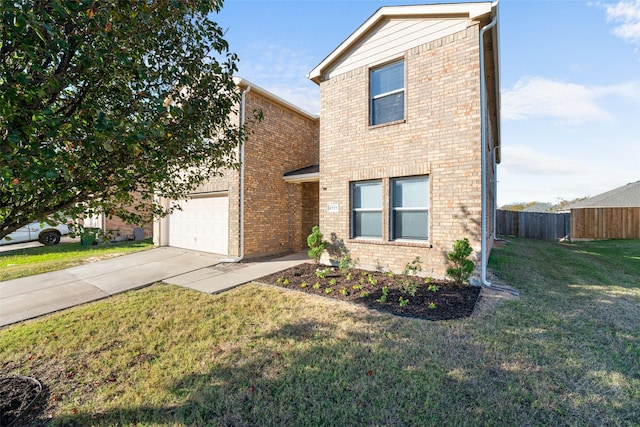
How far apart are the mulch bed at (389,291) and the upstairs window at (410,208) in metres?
1.12

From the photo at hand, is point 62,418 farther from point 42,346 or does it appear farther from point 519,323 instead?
point 519,323

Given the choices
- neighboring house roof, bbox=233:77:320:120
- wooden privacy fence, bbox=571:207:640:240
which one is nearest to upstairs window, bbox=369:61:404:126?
neighboring house roof, bbox=233:77:320:120

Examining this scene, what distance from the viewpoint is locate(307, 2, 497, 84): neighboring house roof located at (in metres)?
5.69

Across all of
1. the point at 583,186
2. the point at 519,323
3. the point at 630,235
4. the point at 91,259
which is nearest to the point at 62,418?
the point at 519,323

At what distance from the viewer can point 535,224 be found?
18.4 metres

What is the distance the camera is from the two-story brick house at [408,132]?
232 inches

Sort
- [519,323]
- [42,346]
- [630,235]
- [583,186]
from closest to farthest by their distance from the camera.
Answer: [42,346]
[519,323]
[630,235]
[583,186]

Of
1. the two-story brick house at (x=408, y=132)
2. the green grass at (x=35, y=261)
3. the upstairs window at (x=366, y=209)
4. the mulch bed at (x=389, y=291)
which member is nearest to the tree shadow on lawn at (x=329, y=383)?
the mulch bed at (x=389, y=291)

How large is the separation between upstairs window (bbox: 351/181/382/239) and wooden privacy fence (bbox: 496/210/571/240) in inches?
664

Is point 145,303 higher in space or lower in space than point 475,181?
lower

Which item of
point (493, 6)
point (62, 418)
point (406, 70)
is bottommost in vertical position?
point (62, 418)

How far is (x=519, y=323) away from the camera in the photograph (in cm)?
415

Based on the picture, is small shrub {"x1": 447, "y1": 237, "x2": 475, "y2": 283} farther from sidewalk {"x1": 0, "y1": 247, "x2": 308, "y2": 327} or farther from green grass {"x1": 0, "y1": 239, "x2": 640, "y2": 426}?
sidewalk {"x1": 0, "y1": 247, "x2": 308, "y2": 327}

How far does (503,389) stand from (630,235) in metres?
22.5
